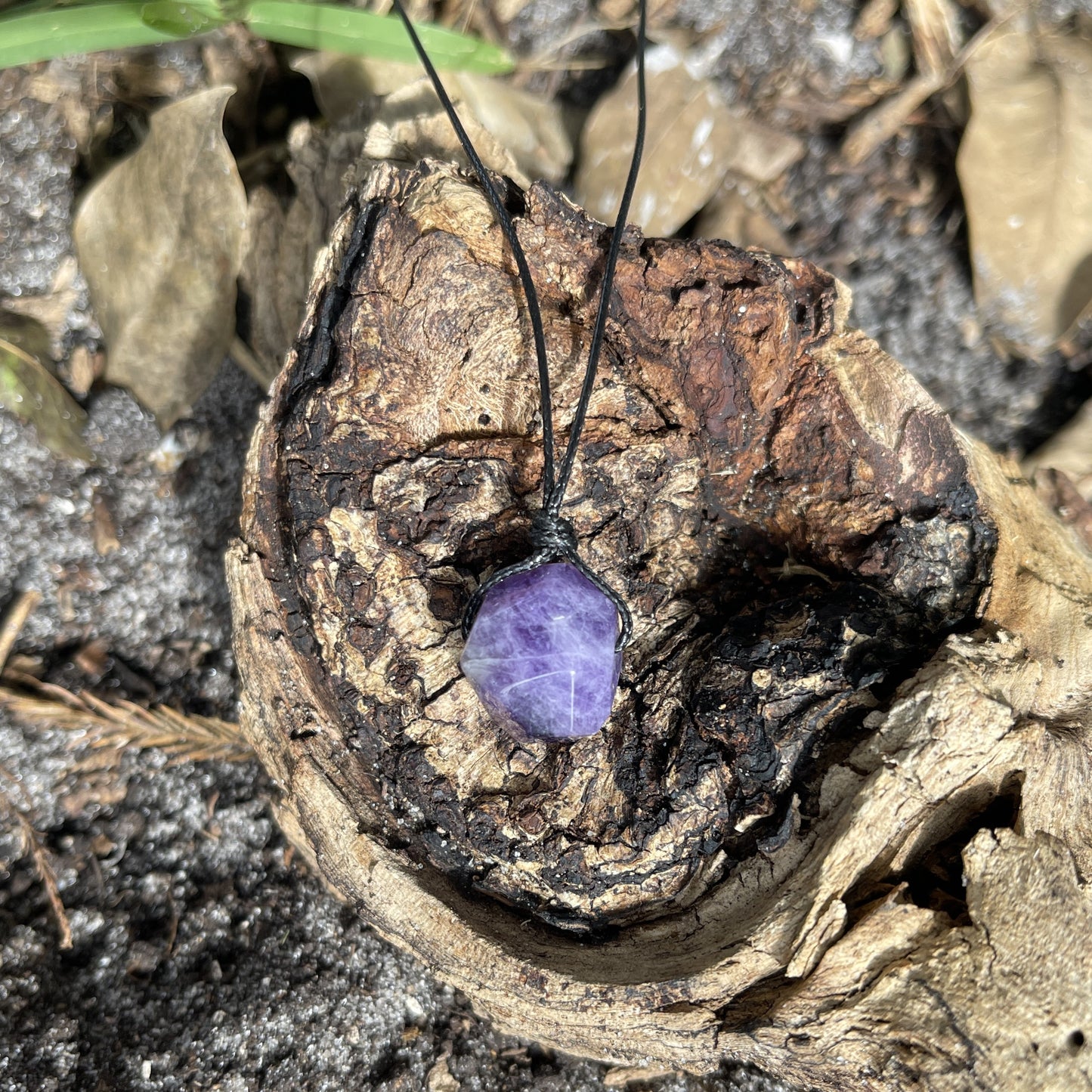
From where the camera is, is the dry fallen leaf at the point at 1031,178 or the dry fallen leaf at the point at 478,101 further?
the dry fallen leaf at the point at 1031,178

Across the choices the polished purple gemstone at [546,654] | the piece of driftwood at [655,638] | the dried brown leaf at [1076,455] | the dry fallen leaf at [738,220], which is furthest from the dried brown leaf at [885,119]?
the polished purple gemstone at [546,654]

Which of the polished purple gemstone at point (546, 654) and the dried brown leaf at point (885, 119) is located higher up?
the dried brown leaf at point (885, 119)

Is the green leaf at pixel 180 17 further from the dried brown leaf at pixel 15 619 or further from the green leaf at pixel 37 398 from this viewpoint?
the dried brown leaf at pixel 15 619

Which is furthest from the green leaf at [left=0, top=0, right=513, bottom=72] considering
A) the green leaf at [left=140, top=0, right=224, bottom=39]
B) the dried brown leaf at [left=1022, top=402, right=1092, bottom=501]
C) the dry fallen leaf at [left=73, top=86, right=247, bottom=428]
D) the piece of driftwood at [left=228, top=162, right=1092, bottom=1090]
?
the dried brown leaf at [left=1022, top=402, right=1092, bottom=501]

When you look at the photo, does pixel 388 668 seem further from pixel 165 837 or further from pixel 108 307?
pixel 108 307

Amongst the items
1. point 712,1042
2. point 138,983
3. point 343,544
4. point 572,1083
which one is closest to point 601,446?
point 343,544

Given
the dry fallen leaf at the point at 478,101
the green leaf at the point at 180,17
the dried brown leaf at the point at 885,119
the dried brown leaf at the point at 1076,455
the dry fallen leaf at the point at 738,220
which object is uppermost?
the green leaf at the point at 180,17

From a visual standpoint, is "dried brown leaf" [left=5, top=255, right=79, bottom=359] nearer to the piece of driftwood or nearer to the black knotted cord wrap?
the piece of driftwood
